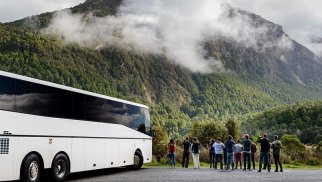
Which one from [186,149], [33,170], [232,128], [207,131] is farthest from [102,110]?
[232,128]

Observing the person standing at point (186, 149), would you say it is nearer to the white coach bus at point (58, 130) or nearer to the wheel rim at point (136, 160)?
the wheel rim at point (136, 160)

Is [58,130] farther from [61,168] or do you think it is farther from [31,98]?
[31,98]

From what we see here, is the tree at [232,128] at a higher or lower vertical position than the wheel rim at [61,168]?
higher

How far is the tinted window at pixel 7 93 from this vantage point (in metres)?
13.7

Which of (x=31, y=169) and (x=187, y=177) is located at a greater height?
(x=31, y=169)

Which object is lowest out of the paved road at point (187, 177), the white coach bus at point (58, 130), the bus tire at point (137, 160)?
the paved road at point (187, 177)

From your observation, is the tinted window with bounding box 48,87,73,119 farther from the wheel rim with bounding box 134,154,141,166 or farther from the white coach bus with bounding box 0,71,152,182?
the wheel rim with bounding box 134,154,141,166

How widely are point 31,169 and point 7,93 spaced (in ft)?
8.97

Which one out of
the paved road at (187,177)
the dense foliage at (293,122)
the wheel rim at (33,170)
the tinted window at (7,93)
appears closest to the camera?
the tinted window at (7,93)

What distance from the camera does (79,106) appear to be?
18.5 m

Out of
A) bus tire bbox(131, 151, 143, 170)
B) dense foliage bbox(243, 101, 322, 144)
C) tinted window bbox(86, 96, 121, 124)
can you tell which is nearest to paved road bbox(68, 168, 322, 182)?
tinted window bbox(86, 96, 121, 124)

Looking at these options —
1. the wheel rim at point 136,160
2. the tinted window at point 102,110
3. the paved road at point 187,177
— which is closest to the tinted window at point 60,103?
the tinted window at point 102,110

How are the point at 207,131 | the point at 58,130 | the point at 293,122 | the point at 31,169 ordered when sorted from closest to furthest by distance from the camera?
the point at 31,169, the point at 58,130, the point at 207,131, the point at 293,122

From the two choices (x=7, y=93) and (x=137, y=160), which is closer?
(x=7, y=93)
